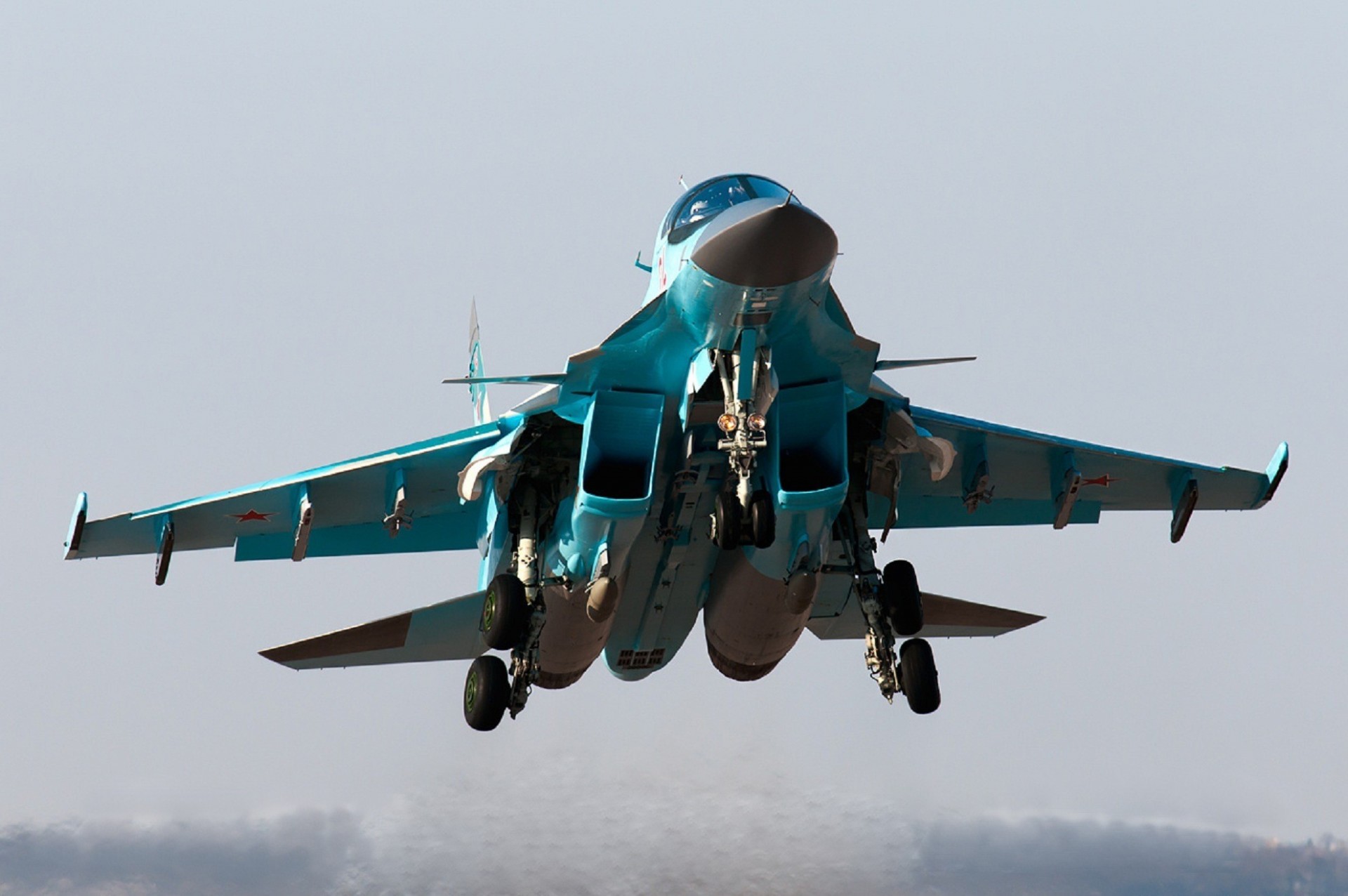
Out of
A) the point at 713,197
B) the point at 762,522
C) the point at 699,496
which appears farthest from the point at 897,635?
the point at 713,197

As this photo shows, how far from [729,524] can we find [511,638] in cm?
276

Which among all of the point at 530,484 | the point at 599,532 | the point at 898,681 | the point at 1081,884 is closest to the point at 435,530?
the point at 530,484

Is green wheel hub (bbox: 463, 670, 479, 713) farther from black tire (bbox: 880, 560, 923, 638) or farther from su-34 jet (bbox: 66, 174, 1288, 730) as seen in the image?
black tire (bbox: 880, 560, 923, 638)

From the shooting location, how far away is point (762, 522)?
45.4 feet

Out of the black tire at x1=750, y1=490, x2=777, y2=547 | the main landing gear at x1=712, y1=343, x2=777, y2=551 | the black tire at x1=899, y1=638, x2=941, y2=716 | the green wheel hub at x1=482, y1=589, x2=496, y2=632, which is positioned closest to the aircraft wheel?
the main landing gear at x1=712, y1=343, x2=777, y2=551

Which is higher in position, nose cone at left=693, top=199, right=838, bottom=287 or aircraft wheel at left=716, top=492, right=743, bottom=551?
nose cone at left=693, top=199, right=838, bottom=287

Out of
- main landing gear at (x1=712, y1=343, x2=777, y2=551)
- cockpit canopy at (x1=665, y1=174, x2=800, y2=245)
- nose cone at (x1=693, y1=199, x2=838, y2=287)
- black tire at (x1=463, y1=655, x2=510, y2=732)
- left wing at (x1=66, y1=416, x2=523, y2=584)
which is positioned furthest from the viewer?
left wing at (x1=66, y1=416, x2=523, y2=584)

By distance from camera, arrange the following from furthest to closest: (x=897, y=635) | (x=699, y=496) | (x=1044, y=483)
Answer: (x=1044, y=483) → (x=897, y=635) → (x=699, y=496)

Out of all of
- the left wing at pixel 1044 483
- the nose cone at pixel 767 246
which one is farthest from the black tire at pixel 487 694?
the nose cone at pixel 767 246

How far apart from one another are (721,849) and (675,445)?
8.79 metres

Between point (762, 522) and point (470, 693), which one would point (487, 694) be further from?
point (762, 522)

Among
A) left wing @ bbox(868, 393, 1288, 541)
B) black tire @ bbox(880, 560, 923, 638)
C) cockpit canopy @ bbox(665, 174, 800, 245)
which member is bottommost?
black tire @ bbox(880, 560, 923, 638)

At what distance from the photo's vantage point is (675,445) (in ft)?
49.4

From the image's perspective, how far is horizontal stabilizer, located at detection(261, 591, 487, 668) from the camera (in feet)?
58.7
